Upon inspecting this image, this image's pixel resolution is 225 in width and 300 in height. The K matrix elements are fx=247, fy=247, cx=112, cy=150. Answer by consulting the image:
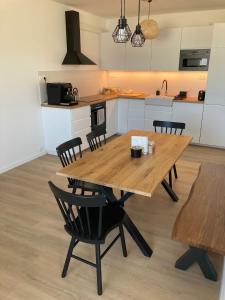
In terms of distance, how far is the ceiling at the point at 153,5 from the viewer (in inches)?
159

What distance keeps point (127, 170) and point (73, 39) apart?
3357 millimetres

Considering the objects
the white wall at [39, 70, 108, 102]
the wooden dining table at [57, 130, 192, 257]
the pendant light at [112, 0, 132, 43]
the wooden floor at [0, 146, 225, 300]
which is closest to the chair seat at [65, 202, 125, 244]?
the wooden dining table at [57, 130, 192, 257]

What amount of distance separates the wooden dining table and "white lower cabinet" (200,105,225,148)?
230 cm

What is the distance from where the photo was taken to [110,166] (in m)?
2.06

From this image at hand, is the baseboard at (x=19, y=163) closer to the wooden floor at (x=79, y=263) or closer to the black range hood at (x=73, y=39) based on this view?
the wooden floor at (x=79, y=263)

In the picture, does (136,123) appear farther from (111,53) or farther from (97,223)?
(97,223)

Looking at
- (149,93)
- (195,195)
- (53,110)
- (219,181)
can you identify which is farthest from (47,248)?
(149,93)

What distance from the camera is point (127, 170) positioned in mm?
1978

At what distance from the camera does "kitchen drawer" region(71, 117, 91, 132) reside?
13.7 feet

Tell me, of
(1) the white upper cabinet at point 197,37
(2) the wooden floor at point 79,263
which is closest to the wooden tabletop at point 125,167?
(2) the wooden floor at point 79,263

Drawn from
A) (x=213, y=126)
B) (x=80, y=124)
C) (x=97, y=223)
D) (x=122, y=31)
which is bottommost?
(x=97, y=223)

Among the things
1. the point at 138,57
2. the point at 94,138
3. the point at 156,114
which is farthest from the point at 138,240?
the point at 138,57

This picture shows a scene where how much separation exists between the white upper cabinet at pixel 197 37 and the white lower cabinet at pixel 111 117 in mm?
1776

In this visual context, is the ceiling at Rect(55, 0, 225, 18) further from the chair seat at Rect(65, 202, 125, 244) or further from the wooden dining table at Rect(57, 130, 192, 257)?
the chair seat at Rect(65, 202, 125, 244)
